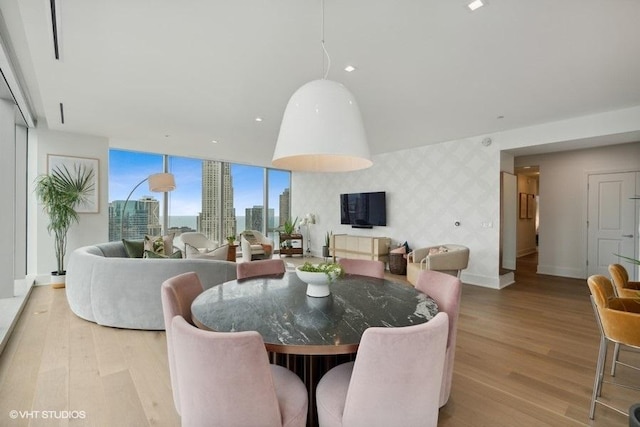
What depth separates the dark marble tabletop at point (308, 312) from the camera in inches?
49.1

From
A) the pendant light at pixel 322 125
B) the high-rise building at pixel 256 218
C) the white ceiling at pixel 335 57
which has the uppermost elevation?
the white ceiling at pixel 335 57

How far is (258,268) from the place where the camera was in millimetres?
2713

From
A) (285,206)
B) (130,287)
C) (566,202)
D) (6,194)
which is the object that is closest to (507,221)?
(566,202)

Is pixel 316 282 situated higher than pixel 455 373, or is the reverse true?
pixel 316 282

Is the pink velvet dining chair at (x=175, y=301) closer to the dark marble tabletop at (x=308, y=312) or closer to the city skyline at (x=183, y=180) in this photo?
the dark marble tabletop at (x=308, y=312)

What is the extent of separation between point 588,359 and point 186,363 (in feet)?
10.6

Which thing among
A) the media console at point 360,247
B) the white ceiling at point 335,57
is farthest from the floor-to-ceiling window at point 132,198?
the media console at point 360,247

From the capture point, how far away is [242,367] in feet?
3.40

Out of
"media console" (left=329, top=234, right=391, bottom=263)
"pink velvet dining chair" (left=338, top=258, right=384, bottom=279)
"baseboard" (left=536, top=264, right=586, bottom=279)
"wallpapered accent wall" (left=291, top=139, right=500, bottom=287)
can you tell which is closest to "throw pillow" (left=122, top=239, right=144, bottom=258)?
"pink velvet dining chair" (left=338, top=258, right=384, bottom=279)

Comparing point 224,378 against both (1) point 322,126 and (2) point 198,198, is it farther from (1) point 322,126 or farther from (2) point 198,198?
(2) point 198,198

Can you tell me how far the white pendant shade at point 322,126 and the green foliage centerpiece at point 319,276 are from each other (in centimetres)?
73

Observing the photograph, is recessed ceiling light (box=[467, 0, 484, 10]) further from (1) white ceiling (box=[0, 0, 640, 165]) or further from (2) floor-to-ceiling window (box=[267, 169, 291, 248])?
(2) floor-to-ceiling window (box=[267, 169, 291, 248])

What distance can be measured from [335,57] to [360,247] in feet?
15.6

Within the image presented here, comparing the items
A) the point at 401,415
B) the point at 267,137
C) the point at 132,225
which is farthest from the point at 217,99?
the point at 132,225
